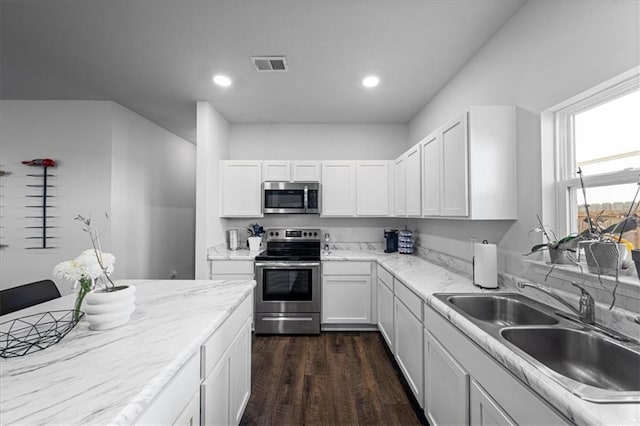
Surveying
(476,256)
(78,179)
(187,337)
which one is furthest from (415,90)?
(78,179)

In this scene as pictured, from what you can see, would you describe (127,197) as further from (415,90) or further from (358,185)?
(415,90)

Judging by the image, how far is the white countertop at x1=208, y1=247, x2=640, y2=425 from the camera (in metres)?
0.70

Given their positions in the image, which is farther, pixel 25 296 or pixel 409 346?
pixel 409 346

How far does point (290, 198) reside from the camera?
3.60 meters

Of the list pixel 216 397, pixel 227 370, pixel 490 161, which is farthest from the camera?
pixel 490 161

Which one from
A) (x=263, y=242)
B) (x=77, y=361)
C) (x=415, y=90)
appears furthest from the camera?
(x=263, y=242)

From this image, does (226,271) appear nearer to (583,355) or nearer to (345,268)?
(345,268)

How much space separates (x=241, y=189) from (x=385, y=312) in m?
2.32

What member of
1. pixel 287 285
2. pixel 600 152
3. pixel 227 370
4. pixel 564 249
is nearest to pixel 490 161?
pixel 600 152

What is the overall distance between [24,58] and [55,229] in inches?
73.3

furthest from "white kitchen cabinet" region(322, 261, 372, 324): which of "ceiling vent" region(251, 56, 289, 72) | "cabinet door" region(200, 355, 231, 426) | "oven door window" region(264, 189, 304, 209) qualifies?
"ceiling vent" region(251, 56, 289, 72)

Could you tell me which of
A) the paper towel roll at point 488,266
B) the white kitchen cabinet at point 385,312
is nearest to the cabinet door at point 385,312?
the white kitchen cabinet at point 385,312

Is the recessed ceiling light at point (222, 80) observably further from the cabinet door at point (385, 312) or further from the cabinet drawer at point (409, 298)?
the cabinet door at point (385, 312)

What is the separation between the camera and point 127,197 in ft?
11.9
